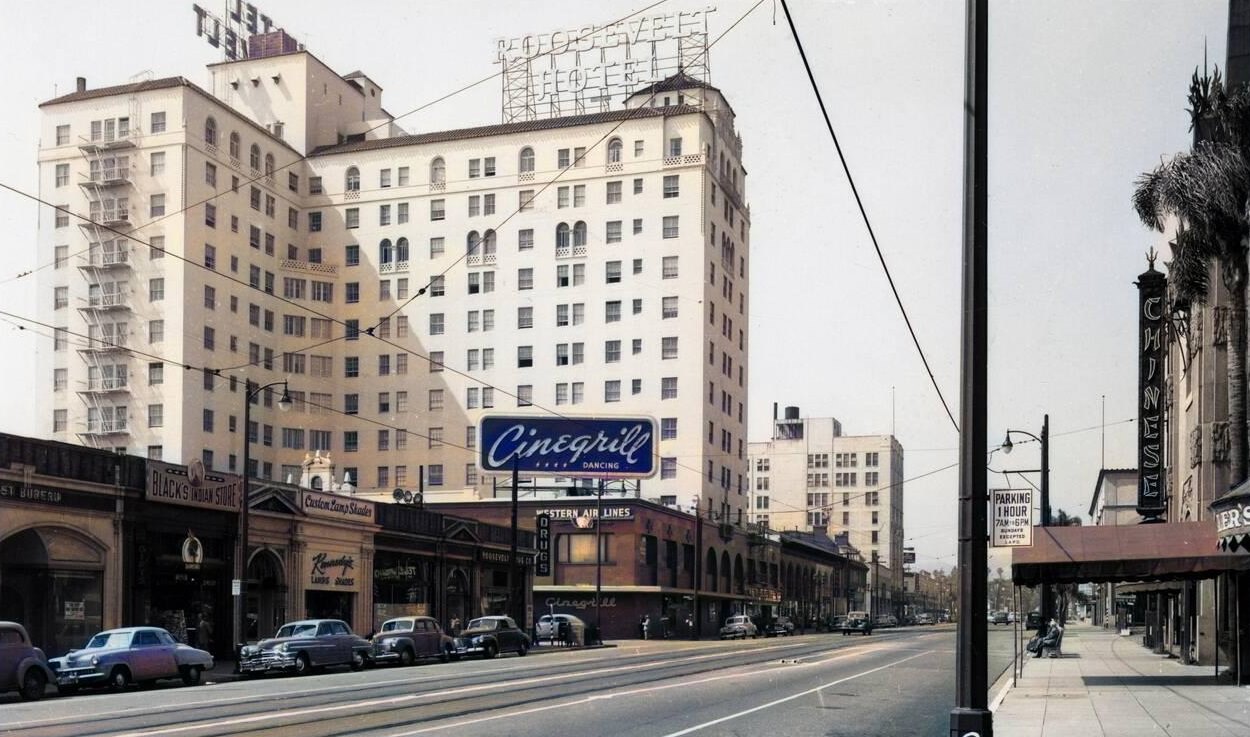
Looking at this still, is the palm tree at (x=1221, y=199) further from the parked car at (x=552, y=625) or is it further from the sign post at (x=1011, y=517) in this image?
the parked car at (x=552, y=625)

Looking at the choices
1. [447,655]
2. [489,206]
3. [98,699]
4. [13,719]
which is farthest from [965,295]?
[489,206]

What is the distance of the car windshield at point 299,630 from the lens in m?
37.3

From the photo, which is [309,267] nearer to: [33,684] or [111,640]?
[111,640]

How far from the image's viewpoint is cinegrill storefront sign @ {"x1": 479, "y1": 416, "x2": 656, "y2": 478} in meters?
71.4

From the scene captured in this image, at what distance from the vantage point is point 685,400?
95.7 metres

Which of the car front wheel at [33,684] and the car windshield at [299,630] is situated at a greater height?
the car front wheel at [33,684]

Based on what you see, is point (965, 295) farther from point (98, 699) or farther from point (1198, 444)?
point (1198, 444)

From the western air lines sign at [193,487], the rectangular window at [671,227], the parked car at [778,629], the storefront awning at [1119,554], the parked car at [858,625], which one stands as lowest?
the parked car at [778,629]

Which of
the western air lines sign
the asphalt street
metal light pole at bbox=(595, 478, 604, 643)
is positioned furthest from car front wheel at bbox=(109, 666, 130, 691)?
metal light pole at bbox=(595, 478, 604, 643)

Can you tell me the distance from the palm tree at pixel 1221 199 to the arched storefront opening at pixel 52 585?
2998 centimetres

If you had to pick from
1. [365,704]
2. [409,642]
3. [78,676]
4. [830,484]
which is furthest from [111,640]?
[830,484]

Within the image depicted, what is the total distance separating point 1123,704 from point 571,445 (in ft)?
162

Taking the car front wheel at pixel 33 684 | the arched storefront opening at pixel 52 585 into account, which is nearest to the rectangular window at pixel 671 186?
the arched storefront opening at pixel 52 585

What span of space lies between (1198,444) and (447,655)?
24.1 metres
